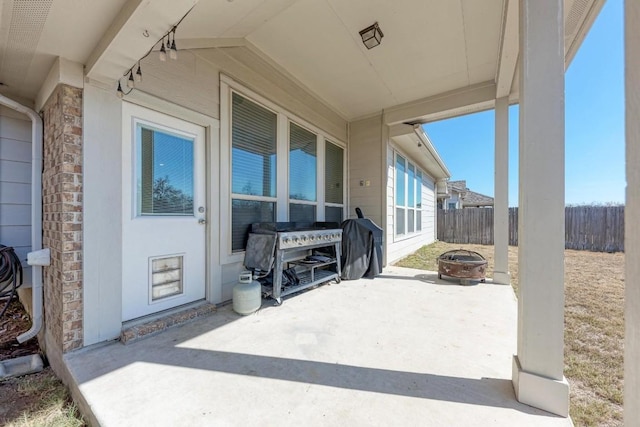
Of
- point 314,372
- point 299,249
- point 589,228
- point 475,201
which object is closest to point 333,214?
point 299,249

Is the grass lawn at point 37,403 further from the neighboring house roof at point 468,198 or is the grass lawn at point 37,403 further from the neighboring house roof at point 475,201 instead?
the neighboring house roof at point 475,201

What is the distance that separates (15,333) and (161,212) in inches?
77.1

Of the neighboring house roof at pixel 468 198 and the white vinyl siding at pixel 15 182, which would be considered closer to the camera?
the white vinyl siding at pixel 15 182

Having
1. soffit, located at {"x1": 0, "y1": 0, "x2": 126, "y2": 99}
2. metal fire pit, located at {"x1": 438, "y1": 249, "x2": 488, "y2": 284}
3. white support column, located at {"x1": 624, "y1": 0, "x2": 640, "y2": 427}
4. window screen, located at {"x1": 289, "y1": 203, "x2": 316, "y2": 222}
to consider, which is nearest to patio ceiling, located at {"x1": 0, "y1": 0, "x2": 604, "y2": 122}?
soffit, located at {"x1": 0, "y1": 0, "x2": 126, "y2": 99}

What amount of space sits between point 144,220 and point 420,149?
622cm

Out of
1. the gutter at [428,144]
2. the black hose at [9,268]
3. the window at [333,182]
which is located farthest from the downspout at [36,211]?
the gutter at [428,144]

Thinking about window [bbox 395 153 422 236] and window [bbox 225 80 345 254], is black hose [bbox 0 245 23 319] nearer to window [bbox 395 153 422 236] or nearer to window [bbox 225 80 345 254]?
window [bbox 225 80 345 254]

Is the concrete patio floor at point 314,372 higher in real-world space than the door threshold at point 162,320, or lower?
lower

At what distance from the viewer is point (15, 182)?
2.54 metres

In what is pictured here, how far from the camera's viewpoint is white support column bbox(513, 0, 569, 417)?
59.3 inches

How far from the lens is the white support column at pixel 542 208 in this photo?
1.51 meters

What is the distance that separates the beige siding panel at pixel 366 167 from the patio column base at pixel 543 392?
152 inches

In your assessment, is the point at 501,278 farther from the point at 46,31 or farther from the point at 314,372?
the point at 46,31

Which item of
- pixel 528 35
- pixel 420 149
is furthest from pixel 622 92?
pixel 420 149
